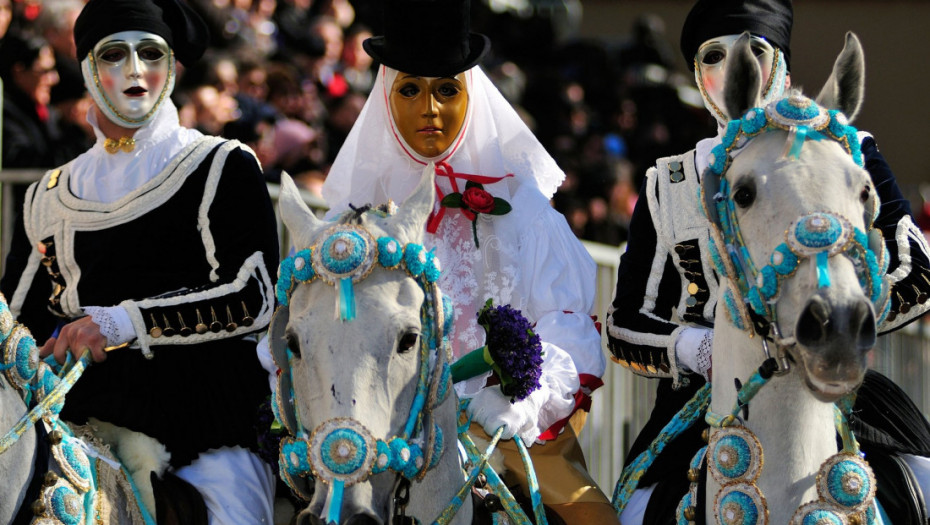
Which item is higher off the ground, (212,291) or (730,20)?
(730,20)

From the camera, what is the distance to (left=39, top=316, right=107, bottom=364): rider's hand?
18.5ft

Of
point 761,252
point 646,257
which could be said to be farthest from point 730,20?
point 761,252

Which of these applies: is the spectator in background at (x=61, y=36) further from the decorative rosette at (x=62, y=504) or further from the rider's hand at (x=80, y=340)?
the decorative rosette at (x=62, y=504)

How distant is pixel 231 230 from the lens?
605cm

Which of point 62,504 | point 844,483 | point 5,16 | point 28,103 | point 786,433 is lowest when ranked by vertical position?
point 62,504

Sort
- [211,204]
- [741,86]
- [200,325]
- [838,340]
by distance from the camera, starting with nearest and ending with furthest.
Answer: [838,340]
[741,86]
[200,325]
[211,204]

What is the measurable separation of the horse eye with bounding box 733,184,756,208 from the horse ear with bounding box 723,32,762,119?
38 cm

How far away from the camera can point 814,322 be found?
4.11 m

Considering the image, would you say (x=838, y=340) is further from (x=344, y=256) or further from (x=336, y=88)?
(x=336, y=88)

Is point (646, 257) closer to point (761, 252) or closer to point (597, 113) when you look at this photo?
point (761, 252)

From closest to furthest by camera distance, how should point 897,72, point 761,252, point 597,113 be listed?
point 761,252 → point 597,113 → point 897,72

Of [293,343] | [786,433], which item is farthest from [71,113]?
[786,433]

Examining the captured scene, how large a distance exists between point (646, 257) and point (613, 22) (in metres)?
Result: 12.9

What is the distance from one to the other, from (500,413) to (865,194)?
1.48 meters
